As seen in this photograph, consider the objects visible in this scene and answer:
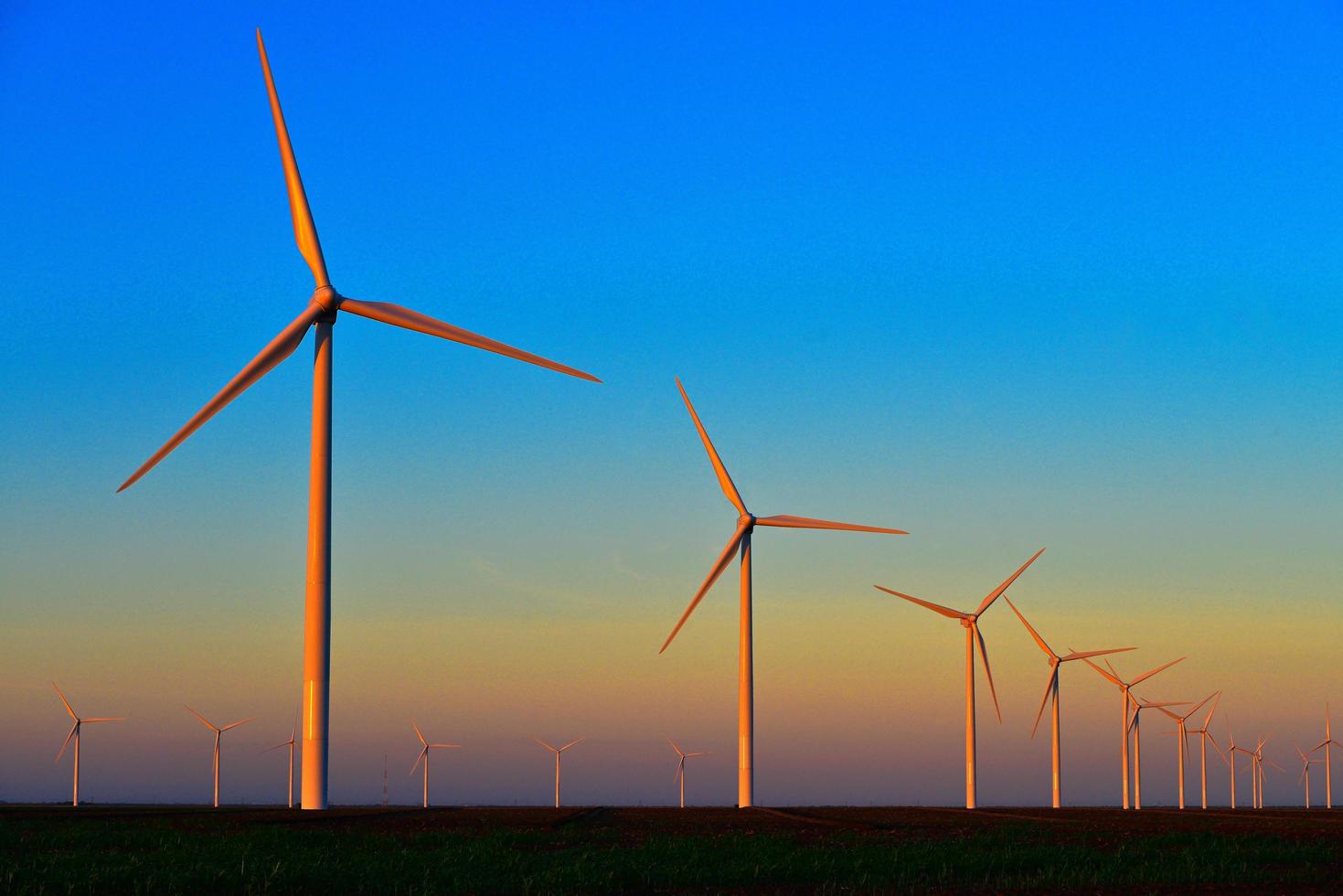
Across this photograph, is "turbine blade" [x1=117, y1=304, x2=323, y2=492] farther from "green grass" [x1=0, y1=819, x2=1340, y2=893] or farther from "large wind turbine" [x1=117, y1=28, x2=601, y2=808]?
"green grass" [x1=0, y1=819, x2=1340, y2=893]

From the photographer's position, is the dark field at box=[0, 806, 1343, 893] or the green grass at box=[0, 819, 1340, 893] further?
the dark field at box=[0, 806, 1343, 893]

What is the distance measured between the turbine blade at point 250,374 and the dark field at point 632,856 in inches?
516

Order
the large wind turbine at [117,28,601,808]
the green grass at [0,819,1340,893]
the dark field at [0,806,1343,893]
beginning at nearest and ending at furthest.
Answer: the green grass at [0,819,1340,893], the dark field at [0,806,1343,893], the large wind turbine at [117,28,601,808]

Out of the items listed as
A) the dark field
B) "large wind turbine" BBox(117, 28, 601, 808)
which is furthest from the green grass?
"large wind turbine" BBox(117, 28, 601, 808)

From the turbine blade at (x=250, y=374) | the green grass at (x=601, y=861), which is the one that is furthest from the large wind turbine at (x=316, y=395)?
the green grass at (x=601, y=861)

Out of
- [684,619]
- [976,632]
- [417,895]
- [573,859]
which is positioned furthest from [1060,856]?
[976,632]

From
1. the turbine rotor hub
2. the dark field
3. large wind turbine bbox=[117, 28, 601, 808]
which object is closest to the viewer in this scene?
the dark field

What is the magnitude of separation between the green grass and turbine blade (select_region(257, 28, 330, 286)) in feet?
88.6

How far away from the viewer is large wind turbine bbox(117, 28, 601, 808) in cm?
5194

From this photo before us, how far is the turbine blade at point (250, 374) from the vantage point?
172ft

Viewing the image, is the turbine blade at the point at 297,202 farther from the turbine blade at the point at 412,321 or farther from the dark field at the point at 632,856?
the dark field at the point at 632,856

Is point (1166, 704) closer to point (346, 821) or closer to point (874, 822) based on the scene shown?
point (874, 822)

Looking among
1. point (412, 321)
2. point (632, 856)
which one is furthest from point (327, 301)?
point (632, 856)

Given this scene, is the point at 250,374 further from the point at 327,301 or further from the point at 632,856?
the point at 632,856
